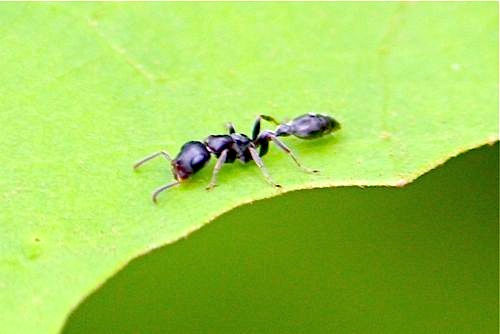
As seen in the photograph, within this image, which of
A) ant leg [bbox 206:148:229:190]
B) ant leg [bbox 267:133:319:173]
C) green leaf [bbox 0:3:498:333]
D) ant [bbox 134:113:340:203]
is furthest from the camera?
ant leg [bbox 267:133:319:173]

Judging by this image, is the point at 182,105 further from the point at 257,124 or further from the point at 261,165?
the point at 261,165

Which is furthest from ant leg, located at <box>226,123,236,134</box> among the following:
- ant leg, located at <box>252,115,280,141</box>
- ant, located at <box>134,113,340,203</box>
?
ant leg, located at <box>252,115,280,141</box>

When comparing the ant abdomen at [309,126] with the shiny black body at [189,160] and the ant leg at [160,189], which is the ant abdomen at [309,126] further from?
the ant leg at [160,189]

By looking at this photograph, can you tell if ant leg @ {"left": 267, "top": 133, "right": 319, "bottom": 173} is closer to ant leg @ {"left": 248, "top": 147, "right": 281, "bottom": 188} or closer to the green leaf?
the green leaf

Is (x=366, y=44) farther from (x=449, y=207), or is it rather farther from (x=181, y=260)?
(x=181, y=260)

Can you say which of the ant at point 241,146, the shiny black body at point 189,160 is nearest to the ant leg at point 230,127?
the ant at point 241,146
